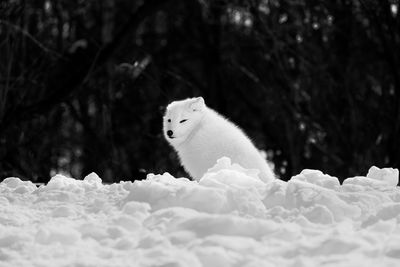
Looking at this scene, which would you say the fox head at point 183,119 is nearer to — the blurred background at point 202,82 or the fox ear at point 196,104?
the fox ear at point 196,104

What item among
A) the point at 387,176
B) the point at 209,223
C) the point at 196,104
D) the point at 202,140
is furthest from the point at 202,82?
the point at 209,223

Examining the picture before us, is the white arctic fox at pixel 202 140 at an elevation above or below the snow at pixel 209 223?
above

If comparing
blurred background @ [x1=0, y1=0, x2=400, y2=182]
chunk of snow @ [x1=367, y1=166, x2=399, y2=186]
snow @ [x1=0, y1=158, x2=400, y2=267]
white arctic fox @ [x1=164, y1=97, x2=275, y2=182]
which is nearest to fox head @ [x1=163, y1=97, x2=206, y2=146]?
white arctic fox @ [x1=164, y1=97, x2=275, y2=182]

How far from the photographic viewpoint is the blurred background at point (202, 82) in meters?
12.4

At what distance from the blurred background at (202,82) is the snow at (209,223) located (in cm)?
606

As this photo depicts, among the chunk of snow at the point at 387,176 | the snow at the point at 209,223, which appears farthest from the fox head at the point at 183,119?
the chunk of snow at the point at 387,176

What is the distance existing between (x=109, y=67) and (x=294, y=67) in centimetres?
442

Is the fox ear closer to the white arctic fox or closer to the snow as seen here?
the white arctic fox

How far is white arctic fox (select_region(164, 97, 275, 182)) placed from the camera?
7.30 meters

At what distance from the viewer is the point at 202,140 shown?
7.43m

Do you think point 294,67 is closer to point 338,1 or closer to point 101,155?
point 338,1

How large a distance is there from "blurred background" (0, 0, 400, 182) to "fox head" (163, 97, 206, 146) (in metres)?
3.94

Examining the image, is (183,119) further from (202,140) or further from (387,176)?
(387,176)

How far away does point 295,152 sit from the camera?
1502cm
